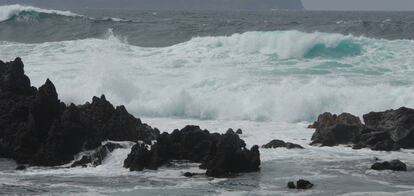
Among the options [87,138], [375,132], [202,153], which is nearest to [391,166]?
[375,132]

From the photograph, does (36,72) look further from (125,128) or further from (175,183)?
(175,183)

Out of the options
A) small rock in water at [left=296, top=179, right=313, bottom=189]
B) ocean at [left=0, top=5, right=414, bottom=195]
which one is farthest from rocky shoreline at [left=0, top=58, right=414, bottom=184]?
small rock in water at [left=296, top=179, right=313, bottom=189]

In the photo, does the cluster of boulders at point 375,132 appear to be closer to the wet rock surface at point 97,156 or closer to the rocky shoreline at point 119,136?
the rocky shoreline at point 119,136

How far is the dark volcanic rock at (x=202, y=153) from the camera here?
15523 millimetres

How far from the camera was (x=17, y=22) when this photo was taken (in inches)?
2135

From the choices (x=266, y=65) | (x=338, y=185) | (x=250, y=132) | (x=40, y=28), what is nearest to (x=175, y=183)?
(x=338, y=185)

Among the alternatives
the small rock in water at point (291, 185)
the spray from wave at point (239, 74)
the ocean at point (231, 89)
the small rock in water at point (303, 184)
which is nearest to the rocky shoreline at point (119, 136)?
the ocean at point (231, 89)

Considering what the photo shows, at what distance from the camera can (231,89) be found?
27.7 meters

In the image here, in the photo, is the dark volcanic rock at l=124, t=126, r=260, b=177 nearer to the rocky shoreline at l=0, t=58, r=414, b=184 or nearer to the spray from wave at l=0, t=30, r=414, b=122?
the rocky shoreline at l=0, t=58, r=414, b=184

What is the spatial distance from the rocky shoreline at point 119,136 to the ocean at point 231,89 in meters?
0.41

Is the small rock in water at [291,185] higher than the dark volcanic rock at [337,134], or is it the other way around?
the dark volcanic rock at [337,134]

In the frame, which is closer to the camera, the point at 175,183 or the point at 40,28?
the point at 175,183

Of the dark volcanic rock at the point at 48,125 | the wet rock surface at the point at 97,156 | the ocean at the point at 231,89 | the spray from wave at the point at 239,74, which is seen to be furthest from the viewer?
the spray from wave at the point at 239,74

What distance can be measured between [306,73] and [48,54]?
12.4 meters
